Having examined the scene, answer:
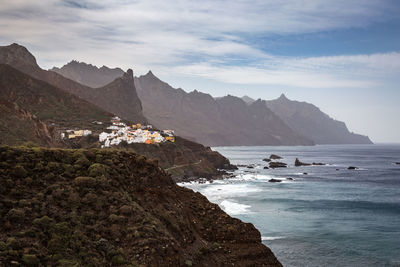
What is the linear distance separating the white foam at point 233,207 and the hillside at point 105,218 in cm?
3283

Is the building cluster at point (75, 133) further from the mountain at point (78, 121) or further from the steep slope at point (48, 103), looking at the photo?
the steep slope at point (48, 103)

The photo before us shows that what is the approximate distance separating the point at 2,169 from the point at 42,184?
2287mm

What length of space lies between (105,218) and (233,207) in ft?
148

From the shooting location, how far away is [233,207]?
6288 cm

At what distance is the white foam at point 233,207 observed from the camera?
58188 mm

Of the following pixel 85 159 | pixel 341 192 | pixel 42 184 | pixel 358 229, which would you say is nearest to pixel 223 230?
pixel 85 159

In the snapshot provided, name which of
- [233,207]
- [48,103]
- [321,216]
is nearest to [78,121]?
[48,103]

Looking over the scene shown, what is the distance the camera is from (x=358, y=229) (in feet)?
160

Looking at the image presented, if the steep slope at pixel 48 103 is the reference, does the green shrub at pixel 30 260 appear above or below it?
below

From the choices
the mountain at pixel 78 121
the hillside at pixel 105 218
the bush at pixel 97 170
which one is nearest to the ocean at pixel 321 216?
the hillside at pixel 105 218

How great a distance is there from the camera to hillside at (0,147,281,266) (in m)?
16.9

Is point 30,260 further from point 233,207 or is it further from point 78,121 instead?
point 78,121

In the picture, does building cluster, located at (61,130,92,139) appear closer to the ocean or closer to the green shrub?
the ocean

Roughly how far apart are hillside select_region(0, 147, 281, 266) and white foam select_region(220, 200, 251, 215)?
3283 centimetres
